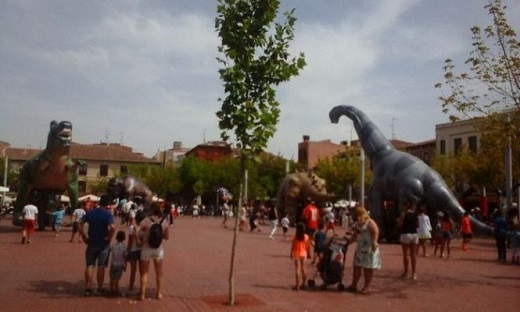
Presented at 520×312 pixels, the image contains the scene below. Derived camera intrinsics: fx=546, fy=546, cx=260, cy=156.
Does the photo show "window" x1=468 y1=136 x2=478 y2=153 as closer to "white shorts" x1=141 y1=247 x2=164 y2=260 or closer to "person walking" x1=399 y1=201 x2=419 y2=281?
"person walking" x1=399 y1=201 x2=419 y2=281

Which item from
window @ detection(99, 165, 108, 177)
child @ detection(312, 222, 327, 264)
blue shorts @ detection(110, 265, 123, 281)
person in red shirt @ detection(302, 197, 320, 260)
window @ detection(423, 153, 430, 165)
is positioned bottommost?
blue shorts @ detection(110, 265, 123, 281)

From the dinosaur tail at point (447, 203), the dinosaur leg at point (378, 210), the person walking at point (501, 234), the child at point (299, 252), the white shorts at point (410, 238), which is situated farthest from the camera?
the dinosaur leg at point (378, 210)

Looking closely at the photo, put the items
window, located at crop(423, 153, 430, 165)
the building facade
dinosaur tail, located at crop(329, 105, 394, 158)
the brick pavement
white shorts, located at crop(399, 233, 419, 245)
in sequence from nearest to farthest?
1. the brick pavement
2. white shorts, located at crop(399, 233, 419, 245)
3. dinosaur tail, located at crop(329, 105, 394, 158)
4. window, located at crop(423, 153, 430, 165)
5. the building facade

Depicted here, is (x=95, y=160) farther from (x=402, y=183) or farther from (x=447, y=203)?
(x=447, y=203)

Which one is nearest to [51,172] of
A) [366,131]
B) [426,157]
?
[366,131]

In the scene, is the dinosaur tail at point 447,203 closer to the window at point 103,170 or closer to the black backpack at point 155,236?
the black backpack at point 155,236

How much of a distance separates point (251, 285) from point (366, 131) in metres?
13.7

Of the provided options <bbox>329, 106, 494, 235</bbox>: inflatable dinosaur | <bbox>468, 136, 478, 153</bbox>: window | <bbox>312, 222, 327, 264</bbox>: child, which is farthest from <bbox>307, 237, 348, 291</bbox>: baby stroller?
<bbox>468, 136, 478, 153</bbox>: window

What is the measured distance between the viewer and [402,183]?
20594 mm

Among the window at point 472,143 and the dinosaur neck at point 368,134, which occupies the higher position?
the window at point 472,143

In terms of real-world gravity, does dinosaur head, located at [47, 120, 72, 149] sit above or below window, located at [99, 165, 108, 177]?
below

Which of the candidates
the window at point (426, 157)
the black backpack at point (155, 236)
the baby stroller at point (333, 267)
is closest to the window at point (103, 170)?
the window at point (426, 157)

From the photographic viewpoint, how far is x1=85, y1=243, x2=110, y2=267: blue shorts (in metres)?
9.03

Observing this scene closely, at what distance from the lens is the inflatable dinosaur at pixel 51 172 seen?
21.1 m
